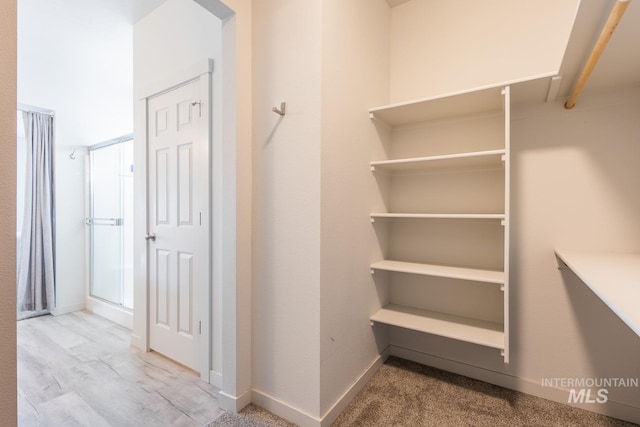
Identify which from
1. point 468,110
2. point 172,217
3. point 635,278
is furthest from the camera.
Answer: point 172,217

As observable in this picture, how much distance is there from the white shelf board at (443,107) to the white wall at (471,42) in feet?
0.64

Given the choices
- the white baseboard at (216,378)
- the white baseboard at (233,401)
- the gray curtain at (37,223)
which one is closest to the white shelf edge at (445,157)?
the white baseboard at (233,401)

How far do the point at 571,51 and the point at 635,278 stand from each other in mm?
967

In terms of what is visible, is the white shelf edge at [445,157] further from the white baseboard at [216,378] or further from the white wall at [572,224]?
the white baseboard at [216,378]

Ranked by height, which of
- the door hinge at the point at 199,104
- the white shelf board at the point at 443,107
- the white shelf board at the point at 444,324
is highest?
the door hinge at the point at 199,104

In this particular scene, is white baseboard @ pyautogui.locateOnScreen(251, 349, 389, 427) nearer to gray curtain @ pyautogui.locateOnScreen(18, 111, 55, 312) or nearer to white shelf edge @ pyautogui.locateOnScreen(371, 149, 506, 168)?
white shelf edge @ pyautogui.locateOnScreen(371, 149, 506, 168)

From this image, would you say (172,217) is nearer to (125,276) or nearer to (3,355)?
(3,355)

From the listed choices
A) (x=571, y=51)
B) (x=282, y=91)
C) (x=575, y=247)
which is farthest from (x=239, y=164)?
(x=575, y=247)

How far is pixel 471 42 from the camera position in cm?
188

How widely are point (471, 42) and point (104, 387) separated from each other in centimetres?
339

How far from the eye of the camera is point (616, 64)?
4.14ft

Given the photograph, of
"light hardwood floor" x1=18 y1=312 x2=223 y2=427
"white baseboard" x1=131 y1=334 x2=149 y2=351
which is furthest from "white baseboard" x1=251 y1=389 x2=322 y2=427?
"white baseboard" x1=131 y1=334 x2=149 y2=351

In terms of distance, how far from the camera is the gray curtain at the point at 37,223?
327cm

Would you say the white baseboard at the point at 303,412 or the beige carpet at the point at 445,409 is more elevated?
the white baseboard at the point at 303,412
